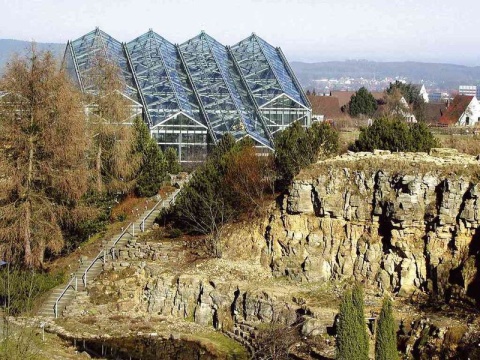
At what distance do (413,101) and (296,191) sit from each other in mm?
51627

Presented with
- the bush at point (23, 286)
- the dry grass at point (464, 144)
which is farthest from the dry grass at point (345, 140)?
the bush at point (23, 286)

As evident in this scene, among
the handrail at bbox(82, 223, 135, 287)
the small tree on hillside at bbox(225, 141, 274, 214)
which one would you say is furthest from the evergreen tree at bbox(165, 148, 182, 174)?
the small tree on hillside at bbox(225, 141, 274, 214)

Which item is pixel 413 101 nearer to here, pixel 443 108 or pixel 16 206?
pixel 443 108

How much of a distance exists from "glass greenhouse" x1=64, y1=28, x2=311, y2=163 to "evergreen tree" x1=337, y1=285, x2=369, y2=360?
22950mm

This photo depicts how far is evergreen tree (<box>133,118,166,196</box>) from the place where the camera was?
3944 cm

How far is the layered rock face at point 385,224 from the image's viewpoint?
29.1 meters

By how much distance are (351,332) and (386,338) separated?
101 cm

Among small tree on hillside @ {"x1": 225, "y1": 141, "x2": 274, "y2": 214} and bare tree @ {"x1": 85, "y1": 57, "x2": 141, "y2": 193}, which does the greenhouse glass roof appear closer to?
bare tree @ {"x1": 85, "y1": 57, "x2": 141, "y2": 193}

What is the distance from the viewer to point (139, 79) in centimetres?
5203

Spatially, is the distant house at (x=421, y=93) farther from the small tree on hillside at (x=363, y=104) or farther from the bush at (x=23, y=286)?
the bush at (x=23, y=286)

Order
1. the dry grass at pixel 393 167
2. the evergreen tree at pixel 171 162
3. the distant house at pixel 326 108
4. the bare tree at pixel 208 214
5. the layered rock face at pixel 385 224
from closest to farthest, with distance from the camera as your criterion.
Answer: the layered rock face at pixel 385 224 < the dry grass at pixel 393 167 < the bare tree at pixel 208 214 < the evergreen tree at pixel 171 162 < the distant house at pixel 326 108

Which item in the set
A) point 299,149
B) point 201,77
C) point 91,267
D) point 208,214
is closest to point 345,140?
point 299,149

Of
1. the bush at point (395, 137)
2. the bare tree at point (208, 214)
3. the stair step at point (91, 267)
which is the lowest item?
the stair step at point (91, 267)

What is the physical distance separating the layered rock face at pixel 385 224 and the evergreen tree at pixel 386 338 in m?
6.05
